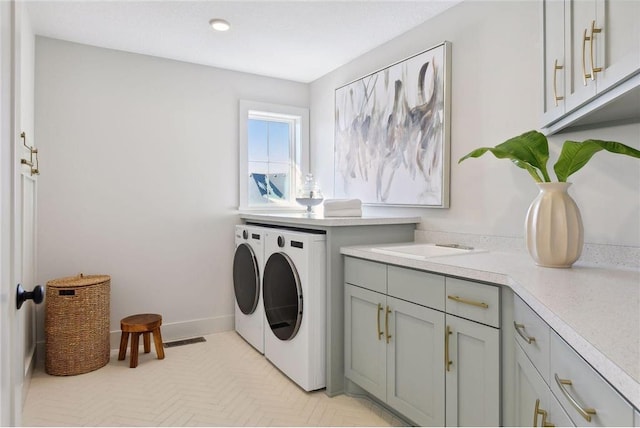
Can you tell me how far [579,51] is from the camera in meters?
1.39

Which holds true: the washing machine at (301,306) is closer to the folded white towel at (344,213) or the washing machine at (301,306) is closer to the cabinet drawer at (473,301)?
the folded white towel at (344,213)

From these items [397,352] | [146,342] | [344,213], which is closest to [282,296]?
[344,213]

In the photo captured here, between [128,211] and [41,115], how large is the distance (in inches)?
35.3

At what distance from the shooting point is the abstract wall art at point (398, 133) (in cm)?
239

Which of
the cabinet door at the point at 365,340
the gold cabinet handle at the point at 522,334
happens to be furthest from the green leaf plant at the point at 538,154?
the cabinet door at the point at 365,340

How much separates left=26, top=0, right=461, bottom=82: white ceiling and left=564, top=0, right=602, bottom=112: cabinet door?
106 centimetres

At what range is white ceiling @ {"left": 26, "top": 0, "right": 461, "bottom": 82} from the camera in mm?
2352

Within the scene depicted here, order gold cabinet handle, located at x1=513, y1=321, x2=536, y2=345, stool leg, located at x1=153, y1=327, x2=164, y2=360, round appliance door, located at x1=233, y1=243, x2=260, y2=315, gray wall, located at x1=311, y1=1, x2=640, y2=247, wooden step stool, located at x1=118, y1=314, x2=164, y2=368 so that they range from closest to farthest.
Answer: gold cabinet handle, located at x1=513, y1=321, x2=536, y2=345 → gray wall, located at x1=311, y1=1, x2=640, y2=247 → wooden step stool, located at x1=118, y1=314, x2=164, y2=368 → stool leg, located at x1=153, y1=327, x2=164, y2=360 → round appliance door, located at x1=233, y1=243, x2=260, y2=315

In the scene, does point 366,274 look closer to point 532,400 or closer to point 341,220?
point 341,220

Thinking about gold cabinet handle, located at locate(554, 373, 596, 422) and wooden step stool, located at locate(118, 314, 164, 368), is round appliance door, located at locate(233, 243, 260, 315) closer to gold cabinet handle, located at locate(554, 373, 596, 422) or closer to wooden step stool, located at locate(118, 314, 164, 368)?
wooden step stool, located at locate(118, 314, 164, 368)

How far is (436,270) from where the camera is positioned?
165 cm

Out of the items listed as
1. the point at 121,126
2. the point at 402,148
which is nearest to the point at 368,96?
the point at 402,148

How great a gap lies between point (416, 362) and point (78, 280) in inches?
93.9

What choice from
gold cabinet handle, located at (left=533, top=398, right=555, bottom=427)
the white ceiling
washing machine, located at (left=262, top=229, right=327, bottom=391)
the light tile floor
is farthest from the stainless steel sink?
the white ceiling
